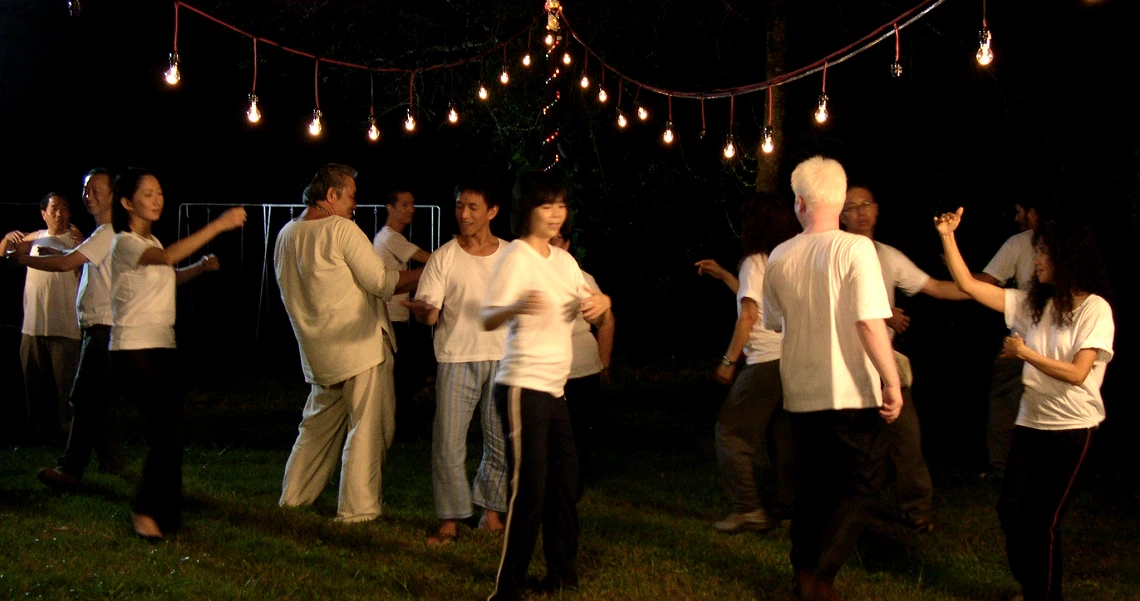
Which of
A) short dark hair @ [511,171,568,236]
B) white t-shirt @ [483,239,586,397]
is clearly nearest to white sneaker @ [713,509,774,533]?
white t-shirt @ [483,239,586,397]

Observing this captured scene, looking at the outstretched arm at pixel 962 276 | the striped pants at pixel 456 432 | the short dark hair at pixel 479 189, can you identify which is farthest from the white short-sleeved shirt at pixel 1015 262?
the striped pants at pixel 456 432

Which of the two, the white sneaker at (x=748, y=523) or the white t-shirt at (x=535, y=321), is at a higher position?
the white t-shirt at (x=535, y=321)

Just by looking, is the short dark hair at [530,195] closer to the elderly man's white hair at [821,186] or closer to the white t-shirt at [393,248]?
the elderly man's white hair at [821,186]

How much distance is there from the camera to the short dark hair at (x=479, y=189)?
583 cm

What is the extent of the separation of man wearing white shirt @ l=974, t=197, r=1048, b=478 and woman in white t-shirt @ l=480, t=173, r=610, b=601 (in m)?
3.27

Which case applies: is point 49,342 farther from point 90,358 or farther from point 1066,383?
point 1066,383

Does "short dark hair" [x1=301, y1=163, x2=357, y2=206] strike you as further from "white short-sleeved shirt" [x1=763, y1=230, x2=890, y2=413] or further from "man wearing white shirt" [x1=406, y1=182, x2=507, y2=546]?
"white short-sleeved shirt" [x1=763, y1=230, x2=890, y2=413]

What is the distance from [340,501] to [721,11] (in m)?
9.23

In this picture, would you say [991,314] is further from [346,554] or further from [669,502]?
[346,554]

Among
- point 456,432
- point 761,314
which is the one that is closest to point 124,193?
point 456,432

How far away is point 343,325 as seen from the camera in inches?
233

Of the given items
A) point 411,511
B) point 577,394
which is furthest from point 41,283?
point 577,394

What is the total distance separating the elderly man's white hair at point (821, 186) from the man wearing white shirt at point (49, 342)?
622cm

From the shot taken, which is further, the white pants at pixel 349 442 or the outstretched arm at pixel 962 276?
the white pants at pixel 349 442
